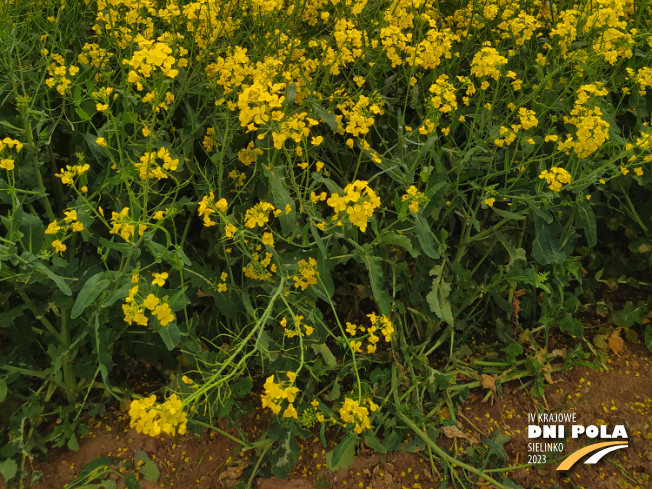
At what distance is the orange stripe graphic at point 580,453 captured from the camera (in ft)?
6.48

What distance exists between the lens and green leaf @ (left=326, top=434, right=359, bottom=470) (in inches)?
69.5

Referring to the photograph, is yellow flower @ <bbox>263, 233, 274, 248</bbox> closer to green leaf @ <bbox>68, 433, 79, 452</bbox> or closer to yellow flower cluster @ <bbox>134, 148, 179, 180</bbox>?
yellow flower cluster @ <bbox>134, 148, 179, 180</bbox>

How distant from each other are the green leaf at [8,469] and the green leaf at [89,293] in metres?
0.77

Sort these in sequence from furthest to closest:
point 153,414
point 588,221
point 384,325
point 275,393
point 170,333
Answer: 1. point 588,221
2. point 384,325
3. point 170,333
4. point 275,393
5. point 153,414

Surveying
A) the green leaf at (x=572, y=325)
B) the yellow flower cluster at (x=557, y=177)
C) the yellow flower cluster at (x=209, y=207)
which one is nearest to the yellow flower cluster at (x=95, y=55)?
the yellow flower cluster at (x=209, y=207)

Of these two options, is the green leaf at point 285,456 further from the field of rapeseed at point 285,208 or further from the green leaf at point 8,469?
the green leaf at point 8,469

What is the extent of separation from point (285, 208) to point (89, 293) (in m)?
0.65

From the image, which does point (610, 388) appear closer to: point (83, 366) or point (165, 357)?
point (165, 357)

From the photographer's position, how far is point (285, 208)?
5.50 feet

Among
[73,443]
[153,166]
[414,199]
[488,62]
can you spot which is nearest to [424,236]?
[414,199]

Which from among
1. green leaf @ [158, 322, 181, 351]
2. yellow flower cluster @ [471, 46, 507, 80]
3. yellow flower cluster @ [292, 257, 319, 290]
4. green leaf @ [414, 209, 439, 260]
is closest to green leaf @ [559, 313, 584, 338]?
green leaf @ [414, 209, 439, 260]

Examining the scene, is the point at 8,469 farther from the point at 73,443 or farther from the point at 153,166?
the point at 153,166

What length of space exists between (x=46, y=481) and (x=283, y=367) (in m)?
0.98

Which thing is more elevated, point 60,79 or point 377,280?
point 60,79
